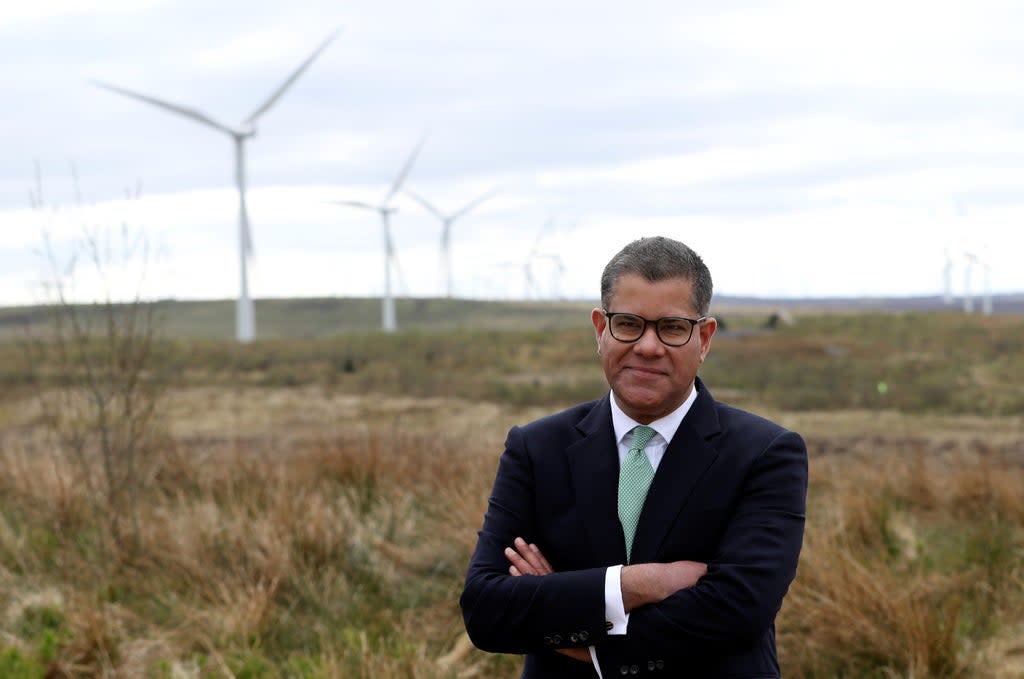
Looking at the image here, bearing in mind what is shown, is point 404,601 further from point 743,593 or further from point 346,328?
point 346,328

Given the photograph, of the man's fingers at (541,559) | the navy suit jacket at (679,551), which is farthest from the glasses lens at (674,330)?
the man's fingers at (541,559)

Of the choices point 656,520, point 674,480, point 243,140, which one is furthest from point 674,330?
point 243,140

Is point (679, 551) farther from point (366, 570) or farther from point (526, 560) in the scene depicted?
point (366, 570)

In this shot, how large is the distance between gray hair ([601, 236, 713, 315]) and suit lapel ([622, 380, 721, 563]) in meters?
0.33

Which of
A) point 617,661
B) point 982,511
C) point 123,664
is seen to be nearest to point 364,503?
point 123,664

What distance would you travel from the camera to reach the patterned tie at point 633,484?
3.55 metres

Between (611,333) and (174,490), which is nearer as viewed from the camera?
(611,333)

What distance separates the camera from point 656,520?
3.51 m

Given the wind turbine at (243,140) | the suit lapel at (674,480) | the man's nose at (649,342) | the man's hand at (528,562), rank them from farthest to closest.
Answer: the wind turbine at (243,140), the man's hand at (528,562), the suit lapel at (674,480), the man's nose at (649,342)

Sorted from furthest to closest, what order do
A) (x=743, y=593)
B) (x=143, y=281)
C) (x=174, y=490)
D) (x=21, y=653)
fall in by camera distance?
(x=174, y=490) < (x=143, y=281) < (x=21, y=653) < (x=743, y=593)

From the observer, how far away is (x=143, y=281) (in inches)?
384

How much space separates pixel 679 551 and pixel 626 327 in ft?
2.13

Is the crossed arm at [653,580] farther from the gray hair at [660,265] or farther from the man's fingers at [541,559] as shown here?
the gray hair at [660,265]

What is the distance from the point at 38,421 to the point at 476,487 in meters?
17.9
